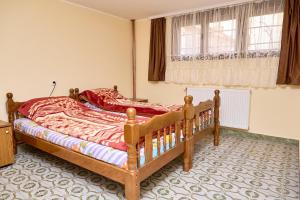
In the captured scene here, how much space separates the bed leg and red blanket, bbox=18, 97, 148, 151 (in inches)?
9.1

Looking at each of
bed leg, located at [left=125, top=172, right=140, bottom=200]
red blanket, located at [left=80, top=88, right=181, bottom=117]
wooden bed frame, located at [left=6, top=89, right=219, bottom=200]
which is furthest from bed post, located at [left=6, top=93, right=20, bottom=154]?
bed leg, located at [left=125, top=172, right=140, bottom=200]

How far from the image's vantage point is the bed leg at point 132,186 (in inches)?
65.1

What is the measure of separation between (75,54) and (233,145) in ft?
9.77

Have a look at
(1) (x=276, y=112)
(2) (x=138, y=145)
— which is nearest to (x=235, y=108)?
(1) (x=276, y=112)

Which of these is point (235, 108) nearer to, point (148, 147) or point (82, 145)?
point (148, 147)

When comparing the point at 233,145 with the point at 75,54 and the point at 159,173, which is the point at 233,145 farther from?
the point at 75,54

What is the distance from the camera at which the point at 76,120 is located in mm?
2643

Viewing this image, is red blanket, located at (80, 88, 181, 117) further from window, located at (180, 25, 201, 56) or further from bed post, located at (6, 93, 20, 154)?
window, located at (180, 25, 201, 56)

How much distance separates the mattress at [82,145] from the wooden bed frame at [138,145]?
4 cm

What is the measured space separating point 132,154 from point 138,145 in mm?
119

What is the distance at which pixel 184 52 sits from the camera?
4074 mm

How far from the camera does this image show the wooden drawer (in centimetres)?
245

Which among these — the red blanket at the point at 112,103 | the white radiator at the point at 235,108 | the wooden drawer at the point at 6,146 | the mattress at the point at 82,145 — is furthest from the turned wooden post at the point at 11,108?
the white radiator at the point at 235,108

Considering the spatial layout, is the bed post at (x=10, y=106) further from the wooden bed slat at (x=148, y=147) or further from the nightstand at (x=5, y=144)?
the wooden bed slat at (x=148, y=147)
